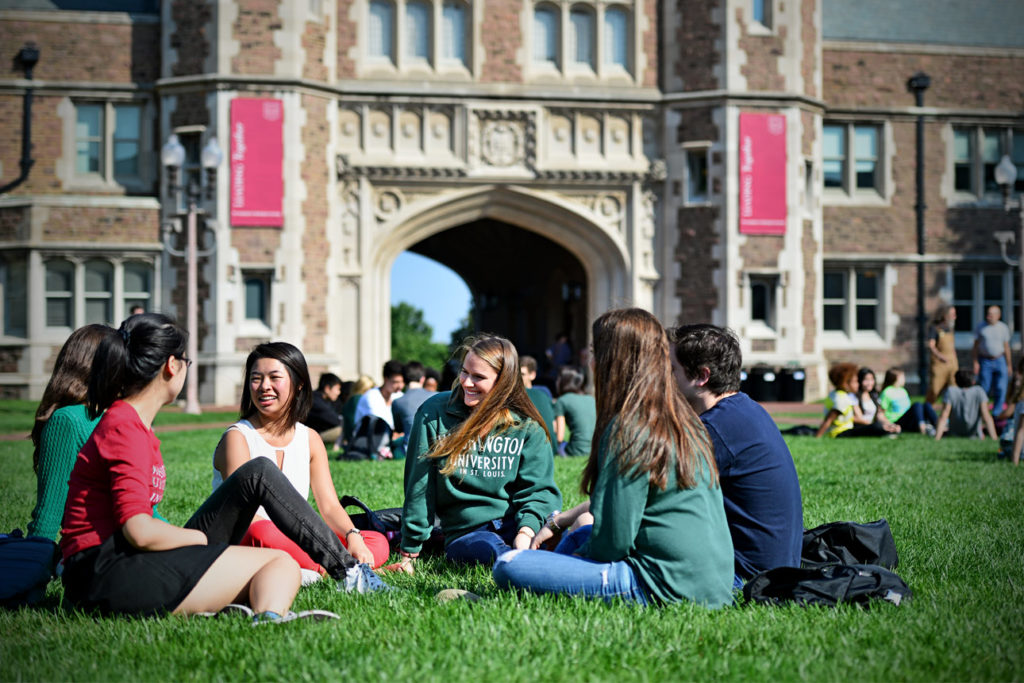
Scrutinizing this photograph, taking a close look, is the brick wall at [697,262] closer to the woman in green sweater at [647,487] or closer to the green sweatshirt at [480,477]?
the green sweatshirt at [480,477]

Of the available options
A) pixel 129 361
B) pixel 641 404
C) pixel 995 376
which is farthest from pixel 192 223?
pixel 641 404

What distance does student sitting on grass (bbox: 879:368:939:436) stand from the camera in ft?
45.5

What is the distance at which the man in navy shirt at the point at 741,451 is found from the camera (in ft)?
13.5

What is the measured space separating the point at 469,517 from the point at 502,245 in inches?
975

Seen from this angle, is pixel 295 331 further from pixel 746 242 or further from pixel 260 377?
pixel 260 377

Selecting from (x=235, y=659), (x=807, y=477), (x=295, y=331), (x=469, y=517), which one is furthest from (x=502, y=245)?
(x=235, y=659)

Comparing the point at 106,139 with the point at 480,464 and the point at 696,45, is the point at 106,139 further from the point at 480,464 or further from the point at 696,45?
the point at 480,464

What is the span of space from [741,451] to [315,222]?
16.0 metres

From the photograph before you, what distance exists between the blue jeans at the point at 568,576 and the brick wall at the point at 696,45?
17250 mm

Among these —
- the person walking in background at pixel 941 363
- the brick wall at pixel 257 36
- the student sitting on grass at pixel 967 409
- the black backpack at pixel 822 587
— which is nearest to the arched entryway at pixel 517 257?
the brick wall at pixel 257 36

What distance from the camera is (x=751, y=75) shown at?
20.1 metres

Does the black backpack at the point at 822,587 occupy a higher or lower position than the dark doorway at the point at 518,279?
lower

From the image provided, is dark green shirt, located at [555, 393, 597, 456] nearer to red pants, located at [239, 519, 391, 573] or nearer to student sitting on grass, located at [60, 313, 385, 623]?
red pants, located at [239, 519, 391, 573]

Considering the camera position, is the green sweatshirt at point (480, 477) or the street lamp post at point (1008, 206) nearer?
the green sweatshirt at point (480, 477)
